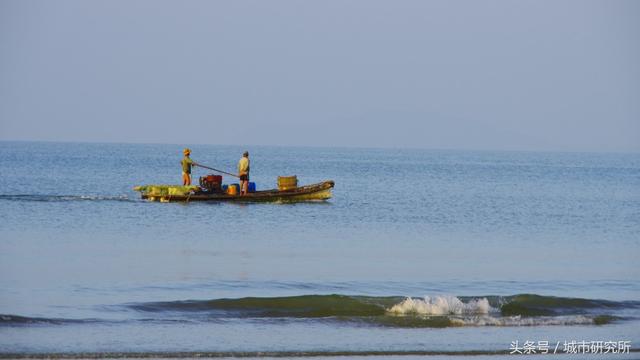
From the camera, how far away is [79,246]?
926 inches

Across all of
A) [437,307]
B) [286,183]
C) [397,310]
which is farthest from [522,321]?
[286,183]

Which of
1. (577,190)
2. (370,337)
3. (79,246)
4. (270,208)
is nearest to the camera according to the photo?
(370,337)

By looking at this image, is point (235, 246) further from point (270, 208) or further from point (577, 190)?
point (577, 190)

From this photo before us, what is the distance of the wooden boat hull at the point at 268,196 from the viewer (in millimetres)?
33812

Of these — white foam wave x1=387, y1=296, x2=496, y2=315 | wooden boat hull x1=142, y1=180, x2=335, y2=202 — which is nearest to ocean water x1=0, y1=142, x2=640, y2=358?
white foam wave x1=387, y1=296, x2=496, y2=315

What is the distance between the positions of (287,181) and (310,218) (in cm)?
391

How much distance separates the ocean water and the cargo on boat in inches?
14.4

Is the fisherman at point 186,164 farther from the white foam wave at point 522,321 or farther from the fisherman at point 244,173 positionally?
the white foam wave at point 522,321

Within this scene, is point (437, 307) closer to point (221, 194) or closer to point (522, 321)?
point (522, 321)

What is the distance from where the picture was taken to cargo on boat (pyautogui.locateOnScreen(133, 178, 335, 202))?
111ft

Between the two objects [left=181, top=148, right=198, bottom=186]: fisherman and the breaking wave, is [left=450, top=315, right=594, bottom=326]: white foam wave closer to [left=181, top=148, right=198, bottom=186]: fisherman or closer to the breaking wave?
the breaking wave

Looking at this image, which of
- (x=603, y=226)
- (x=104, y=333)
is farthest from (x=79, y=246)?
(x=603, y=226)

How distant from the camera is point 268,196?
34.8 meters

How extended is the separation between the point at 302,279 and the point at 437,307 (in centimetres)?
400
